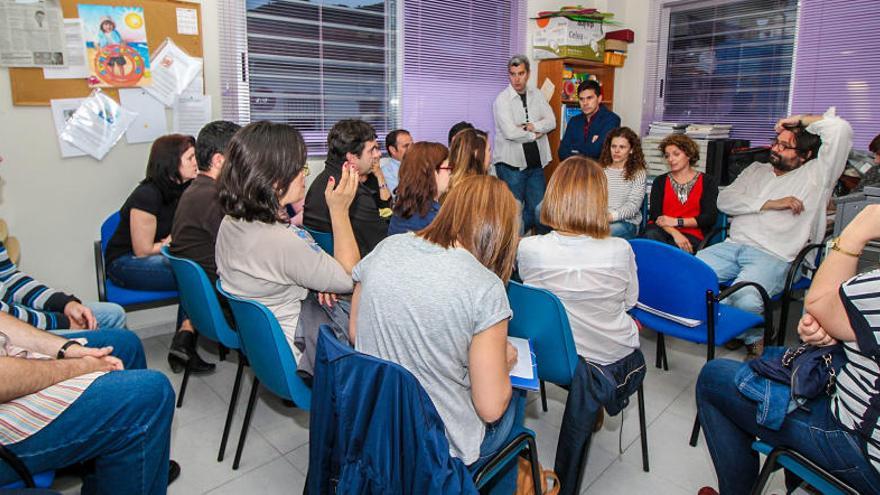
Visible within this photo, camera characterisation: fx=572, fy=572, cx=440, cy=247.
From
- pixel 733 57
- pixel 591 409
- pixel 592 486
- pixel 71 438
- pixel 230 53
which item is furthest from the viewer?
pixel 733 57

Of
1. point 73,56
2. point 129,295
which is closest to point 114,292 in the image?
point 129,295

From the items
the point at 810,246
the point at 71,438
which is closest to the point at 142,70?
the point at 71,438

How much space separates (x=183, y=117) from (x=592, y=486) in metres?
2.96

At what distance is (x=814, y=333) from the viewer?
1504mm

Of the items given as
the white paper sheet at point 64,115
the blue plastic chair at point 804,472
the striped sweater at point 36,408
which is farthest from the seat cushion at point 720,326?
the white paper sheet at point 64,115

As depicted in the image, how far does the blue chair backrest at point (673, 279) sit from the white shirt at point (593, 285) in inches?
16.6

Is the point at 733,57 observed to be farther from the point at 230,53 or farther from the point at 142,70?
the point at 142,70

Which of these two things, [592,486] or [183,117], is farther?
[183,117]

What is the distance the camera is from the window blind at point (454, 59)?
462cm

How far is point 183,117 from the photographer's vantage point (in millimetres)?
3402

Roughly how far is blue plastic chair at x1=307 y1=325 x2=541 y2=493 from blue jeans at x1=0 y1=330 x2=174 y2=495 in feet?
1.67

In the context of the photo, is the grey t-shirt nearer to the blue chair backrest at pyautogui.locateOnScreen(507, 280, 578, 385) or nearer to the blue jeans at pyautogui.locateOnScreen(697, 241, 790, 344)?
the blue chair backrest at pyautogui.locateOnScreen(507, 280, 578, 385)

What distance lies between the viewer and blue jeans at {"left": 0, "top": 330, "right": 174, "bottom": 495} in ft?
4.49

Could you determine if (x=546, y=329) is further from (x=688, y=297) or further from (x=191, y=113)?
(x=191, y=113)
